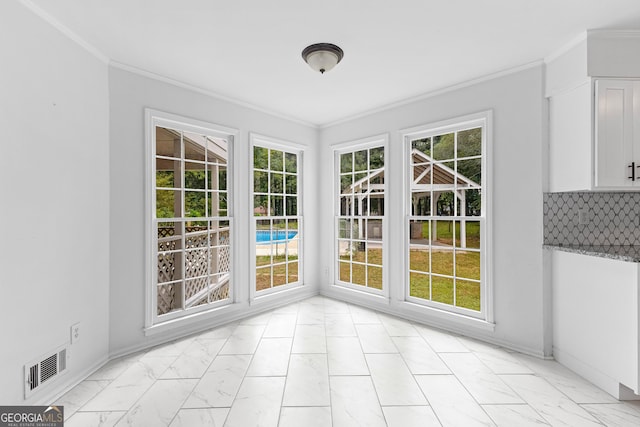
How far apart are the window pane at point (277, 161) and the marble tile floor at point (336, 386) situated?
2.34 meters

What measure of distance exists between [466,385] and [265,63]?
11.0ft

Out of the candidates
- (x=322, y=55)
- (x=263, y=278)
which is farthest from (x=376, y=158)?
(x=263, y=278)

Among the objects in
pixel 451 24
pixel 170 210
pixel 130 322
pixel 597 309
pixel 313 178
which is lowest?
pixel 130 322

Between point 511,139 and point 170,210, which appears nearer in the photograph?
point 511,139

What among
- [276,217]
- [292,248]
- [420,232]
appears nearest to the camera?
[420,232]

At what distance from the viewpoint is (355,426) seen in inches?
75.0

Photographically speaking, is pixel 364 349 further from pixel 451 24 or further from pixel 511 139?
pixel 451 24

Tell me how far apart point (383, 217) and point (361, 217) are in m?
0.42

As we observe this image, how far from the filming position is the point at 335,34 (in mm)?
2424

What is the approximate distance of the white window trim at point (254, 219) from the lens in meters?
4.00

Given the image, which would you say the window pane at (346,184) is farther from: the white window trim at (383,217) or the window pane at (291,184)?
the window pane at (291,184)

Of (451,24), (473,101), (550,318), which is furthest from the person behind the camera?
(473,101)

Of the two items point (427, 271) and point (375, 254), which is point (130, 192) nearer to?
point (375, 254)

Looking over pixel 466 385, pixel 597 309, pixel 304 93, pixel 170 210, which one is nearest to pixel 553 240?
pixel 597 309
